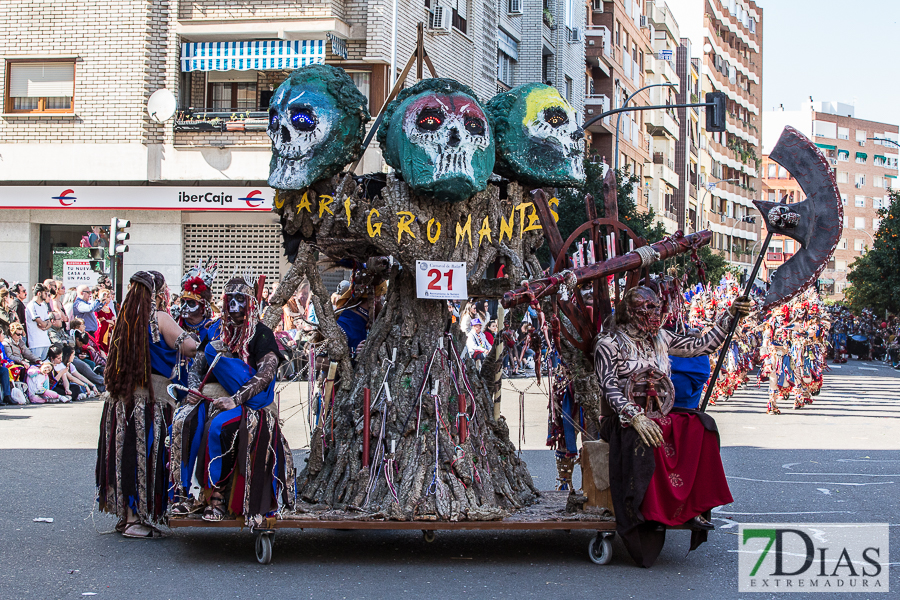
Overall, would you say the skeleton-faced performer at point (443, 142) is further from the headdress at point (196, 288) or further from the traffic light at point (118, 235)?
the traffic light at point (118, 235)

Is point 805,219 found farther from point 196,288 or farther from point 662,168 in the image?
point 662,168

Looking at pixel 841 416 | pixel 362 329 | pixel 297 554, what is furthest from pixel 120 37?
pixel 297 554

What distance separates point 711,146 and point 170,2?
60590 millimetres

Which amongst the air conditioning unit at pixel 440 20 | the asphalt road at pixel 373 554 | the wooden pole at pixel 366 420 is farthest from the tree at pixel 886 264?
the wooden pole at pixel 366 420

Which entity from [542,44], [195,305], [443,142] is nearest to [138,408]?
[195,305]

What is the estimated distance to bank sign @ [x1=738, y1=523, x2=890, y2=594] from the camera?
20.5ft

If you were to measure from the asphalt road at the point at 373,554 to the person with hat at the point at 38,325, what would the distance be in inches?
230

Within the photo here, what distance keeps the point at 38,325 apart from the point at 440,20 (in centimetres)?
Result: 1422

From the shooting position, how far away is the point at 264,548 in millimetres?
6551

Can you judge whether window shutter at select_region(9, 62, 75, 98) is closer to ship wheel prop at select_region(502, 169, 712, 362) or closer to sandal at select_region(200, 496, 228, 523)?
ship wheel prop at select_region(502, 169, 712, 362)

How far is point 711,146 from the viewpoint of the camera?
3137 inches

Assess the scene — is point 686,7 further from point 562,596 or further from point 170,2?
point 562,596

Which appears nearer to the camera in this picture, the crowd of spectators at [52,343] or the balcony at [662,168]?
the crowd of spectators at [52,343]

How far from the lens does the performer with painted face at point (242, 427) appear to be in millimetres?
6484
